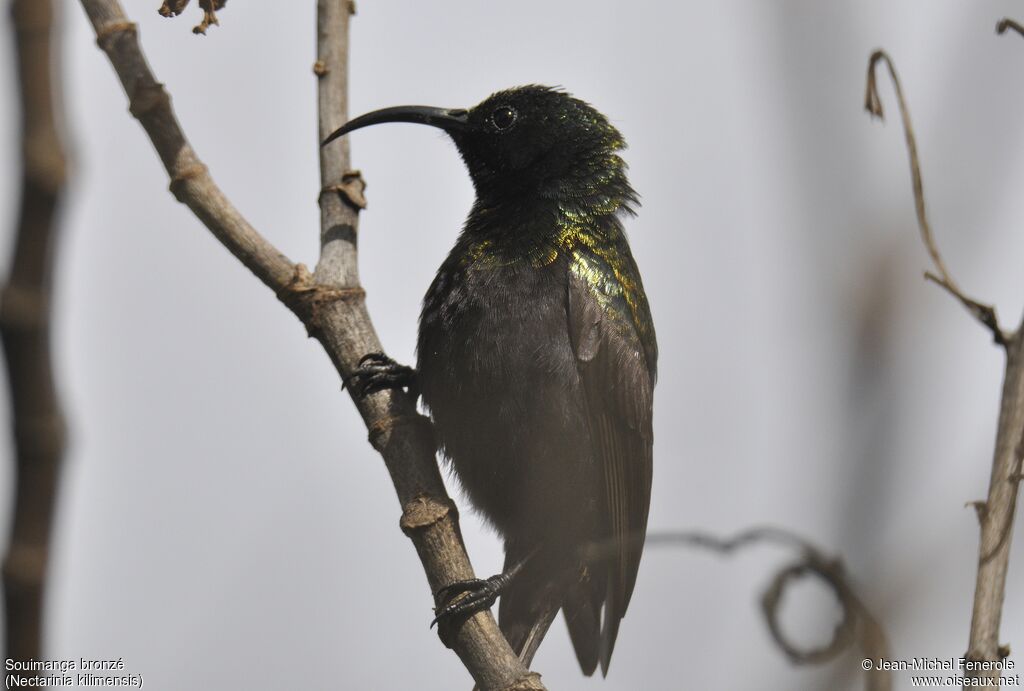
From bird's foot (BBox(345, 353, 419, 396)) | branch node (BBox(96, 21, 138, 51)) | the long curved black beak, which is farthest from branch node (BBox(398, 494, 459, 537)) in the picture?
the long curved black beak

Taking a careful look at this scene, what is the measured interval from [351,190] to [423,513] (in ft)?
3.76

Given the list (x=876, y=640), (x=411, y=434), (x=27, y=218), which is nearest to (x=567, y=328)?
(x=411, y=434)

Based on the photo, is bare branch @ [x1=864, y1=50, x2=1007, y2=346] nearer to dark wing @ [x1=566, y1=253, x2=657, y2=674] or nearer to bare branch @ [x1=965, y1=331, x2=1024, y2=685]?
bare branch @ [x1=965, y1=331, x2=1024, y2=685]

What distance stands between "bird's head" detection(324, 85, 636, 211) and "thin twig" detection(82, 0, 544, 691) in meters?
1.25

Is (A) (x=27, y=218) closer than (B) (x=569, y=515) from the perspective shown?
Yes

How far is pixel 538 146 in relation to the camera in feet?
16.5

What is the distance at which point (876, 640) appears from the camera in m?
A: 1.48

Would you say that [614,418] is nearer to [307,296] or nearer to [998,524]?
[307,296]

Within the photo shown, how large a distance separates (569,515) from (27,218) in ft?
12.1

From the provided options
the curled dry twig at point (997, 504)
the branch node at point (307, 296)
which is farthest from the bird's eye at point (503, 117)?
the curled dry twig at point (997, 504)

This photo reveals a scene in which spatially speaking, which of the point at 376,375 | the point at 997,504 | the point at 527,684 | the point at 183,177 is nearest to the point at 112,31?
the point at 183,177

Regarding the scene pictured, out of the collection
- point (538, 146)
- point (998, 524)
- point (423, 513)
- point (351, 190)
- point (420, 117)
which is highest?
point (420, 117)

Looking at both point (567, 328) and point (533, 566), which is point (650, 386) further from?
point (533, 566)

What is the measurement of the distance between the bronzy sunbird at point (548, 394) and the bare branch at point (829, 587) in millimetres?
1472
